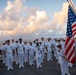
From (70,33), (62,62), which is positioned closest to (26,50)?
(62,62)

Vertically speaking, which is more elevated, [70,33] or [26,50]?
[70,33]

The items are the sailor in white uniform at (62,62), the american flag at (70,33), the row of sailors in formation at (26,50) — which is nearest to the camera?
the american flag at (70,33)

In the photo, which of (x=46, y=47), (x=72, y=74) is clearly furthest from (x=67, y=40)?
(x=46, y=47)

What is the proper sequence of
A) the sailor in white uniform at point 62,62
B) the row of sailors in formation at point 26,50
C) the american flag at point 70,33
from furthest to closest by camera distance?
1. the row of sailors in formation at point 26,50
2. the sailor in white uniform at point 62,62
3. the american flag at point 70,33

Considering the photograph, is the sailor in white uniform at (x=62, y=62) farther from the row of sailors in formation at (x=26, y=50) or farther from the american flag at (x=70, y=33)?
the american flag at (x=70, y=33)

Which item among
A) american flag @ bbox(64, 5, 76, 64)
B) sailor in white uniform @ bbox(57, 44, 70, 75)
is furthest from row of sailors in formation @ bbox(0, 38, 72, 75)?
american flag @ bbox(64, 5, 76, 64)

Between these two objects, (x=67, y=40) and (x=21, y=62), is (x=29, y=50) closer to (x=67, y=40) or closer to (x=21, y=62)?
(x=21, y=62)

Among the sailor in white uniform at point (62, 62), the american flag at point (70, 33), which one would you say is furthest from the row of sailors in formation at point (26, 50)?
the american flag at point (70, 33)

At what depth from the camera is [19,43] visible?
62.5 ft

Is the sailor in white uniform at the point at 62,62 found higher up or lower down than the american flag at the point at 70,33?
lower down

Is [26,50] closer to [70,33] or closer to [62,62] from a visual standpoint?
[62,62]

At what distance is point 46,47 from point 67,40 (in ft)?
39.2

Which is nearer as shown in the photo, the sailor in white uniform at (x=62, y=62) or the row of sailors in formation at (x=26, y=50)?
the sailor in white uniform at (x=62, y=62)

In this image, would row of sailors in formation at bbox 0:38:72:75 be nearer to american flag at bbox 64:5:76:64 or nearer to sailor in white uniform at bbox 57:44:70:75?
sailor in white uniform at bbox 57:44:70:75
